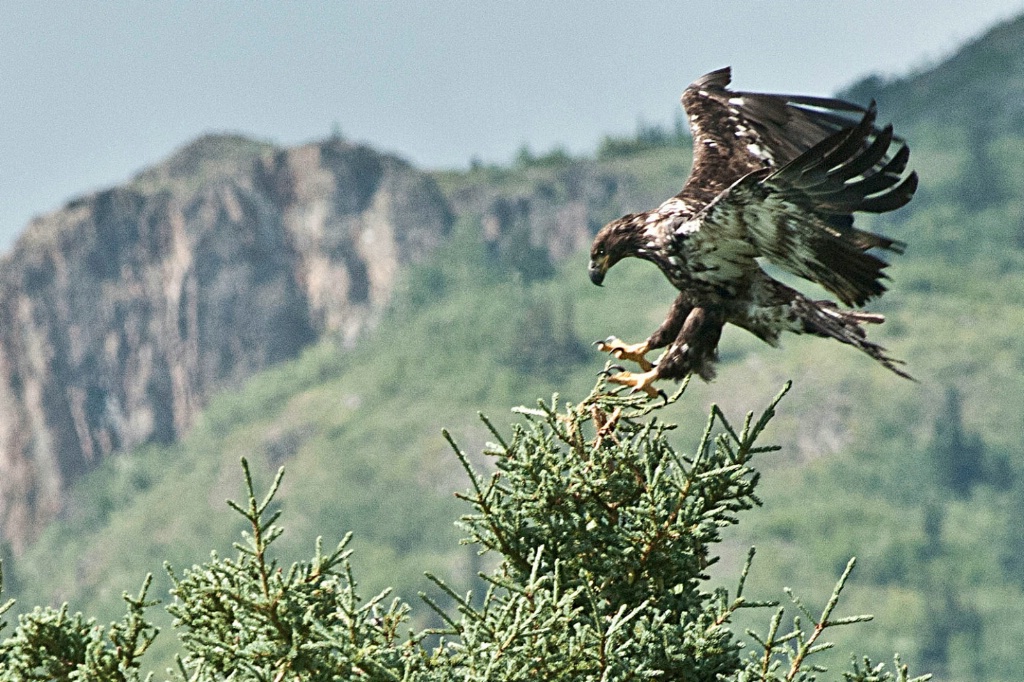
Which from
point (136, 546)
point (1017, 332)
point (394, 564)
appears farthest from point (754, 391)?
point (136, 546)

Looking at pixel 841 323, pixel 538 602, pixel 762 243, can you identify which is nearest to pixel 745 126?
pixel 841 323

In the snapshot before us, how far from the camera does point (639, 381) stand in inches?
296

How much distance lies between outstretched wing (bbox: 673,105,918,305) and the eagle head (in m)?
0.56

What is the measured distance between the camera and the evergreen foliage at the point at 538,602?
6.03 m

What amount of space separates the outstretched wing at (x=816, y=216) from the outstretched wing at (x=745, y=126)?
1103mm

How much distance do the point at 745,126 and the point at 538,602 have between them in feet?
14.8

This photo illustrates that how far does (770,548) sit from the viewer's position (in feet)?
538

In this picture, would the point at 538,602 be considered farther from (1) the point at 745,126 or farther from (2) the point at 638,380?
(1) the point at 745,126

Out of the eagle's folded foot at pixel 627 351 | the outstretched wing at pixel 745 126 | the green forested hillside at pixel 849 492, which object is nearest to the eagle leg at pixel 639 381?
the eagle's folded foot at pixel 627 351

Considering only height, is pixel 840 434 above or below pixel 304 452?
below

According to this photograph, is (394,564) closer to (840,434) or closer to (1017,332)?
(840,434)

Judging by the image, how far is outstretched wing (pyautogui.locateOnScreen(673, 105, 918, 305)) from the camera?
6.86 meters

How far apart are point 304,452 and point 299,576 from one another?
196 metres

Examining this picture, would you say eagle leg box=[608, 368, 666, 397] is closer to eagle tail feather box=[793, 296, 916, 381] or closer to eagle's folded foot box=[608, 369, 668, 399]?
eagle's folded foot box=[608, 369, 668, 399]
